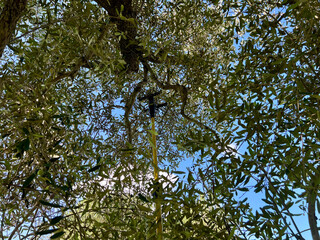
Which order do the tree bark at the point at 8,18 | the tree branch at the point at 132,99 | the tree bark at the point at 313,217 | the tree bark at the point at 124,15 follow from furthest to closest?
1. the tree branch at the point at 132,99
2. the tree bark at the point at 124,15
3. the tree bark at the point at 8,18
4. the tree bark at the point at 313,217

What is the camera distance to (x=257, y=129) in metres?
1.99

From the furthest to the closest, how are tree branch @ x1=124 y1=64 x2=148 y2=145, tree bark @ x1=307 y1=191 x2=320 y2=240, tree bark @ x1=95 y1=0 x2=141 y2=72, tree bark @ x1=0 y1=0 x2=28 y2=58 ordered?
tree branch @ x1=124 y1=64 x2=148 y2=145
tree bark @ x1=95 y1=0 x2=141 y2=72
tree bark @ x1=0 y1=0 x2=28 y2=58
tree bark @ x1=307 y1=191 x2=320 y2=240

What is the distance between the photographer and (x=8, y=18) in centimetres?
177

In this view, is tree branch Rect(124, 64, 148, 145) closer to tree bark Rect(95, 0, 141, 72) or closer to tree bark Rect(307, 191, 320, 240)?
tree bark Rect(95, 0, 141, 72)

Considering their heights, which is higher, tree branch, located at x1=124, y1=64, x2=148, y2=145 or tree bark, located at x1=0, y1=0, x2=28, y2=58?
tree branch, located at x1=124, y1=64, x2=148, y2=145

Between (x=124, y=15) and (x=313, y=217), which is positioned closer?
(x=313, y=217)

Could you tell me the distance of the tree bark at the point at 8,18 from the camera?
174cm

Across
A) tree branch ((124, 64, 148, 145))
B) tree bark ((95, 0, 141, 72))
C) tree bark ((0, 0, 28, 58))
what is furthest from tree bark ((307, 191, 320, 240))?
tree branch ((124, 64, 148, 145))

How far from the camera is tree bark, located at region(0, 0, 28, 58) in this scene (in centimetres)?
174

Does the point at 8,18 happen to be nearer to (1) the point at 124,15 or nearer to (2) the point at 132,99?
(1) the point at 124,15

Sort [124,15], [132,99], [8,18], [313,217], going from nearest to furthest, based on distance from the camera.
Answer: [313,217]
[8,18]
[124,15]
[132,99]

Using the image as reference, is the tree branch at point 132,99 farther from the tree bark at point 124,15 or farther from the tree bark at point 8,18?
the tree bark at point 8,18

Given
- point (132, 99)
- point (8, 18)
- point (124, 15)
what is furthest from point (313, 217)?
point (124, 15)

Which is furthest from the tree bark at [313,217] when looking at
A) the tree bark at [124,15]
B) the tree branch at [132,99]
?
the tree branch at [132,99]
